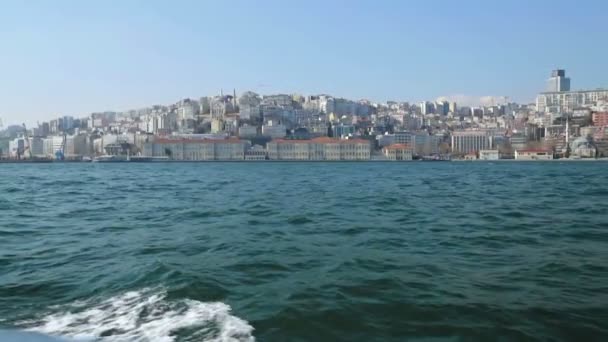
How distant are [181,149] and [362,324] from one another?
92909 millimetres

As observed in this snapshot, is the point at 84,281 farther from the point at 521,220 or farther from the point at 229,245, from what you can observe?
the point at 521,220

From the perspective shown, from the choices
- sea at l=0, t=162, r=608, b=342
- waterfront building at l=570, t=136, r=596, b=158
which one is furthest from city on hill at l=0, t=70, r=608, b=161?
sea at l=0, t=162, r=608, b=342

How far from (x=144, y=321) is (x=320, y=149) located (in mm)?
91297

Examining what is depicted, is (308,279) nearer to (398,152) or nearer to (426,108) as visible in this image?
(398,152)

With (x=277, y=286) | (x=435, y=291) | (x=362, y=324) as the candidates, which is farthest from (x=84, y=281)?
(x=435, y=291)

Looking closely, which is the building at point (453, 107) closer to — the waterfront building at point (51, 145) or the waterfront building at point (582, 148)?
the waterfront building at point (582, 148)

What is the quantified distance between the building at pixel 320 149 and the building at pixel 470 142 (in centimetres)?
2131

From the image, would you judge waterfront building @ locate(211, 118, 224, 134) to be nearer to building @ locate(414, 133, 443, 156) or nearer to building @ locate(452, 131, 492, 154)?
building @ locate(414, 133, 443, 156)

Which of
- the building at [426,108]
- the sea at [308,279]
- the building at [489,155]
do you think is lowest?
the building at [489,155]

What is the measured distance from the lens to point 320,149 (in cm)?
9494

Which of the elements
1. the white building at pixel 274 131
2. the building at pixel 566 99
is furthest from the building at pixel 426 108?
the white building at pixel 274 131

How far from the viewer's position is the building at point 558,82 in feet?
563

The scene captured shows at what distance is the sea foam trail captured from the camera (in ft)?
11.7

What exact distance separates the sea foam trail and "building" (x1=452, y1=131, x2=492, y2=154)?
103m
